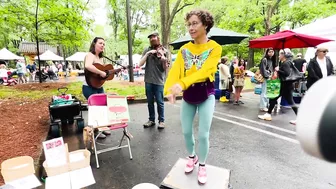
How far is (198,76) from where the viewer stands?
7.05 ft

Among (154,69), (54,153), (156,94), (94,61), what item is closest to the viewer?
(54,153)

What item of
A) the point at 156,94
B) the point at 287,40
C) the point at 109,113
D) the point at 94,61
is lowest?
the point at 109,113

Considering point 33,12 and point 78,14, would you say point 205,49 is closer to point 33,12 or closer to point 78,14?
point 78,14

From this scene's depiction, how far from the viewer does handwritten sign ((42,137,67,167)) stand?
2627 millimetres

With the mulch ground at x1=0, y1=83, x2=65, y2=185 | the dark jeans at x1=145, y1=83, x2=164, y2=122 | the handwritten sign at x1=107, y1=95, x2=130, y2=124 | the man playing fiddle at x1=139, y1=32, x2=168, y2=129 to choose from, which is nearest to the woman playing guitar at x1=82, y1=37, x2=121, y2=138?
the handwritten sign at x1=107, y1=95, x2=130, y2=124

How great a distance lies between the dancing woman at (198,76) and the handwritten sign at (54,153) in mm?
1737

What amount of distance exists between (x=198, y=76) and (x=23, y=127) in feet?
13.9

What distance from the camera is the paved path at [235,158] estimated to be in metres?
2.62

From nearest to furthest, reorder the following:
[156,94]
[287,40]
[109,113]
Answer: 1. [109,113]
2. [156,94]
3. [287,40]

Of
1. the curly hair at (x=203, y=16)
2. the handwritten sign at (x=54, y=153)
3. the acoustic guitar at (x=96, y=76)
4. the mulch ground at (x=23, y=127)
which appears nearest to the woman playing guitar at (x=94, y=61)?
the acoustic guitar at (x=96, y=76)

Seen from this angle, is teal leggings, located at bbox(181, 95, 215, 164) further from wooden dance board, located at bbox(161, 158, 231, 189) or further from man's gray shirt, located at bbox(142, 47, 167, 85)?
man's gray shirt, located at bbox(142, 47, 167, 85)

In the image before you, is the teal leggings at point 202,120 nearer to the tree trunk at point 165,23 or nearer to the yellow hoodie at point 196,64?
the yellow hoodie at point 196,64

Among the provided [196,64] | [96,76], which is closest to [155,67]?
[96,76]

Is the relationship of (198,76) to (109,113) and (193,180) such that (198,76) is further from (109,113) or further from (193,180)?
(109,113)
